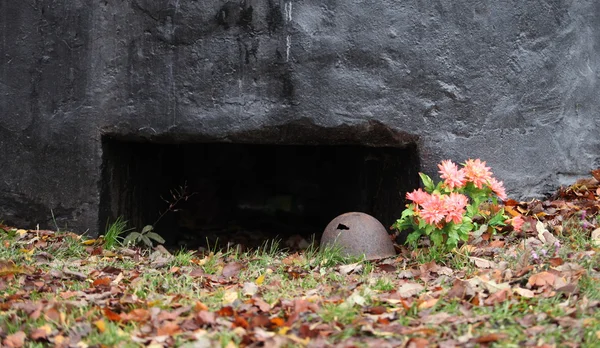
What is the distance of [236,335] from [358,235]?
1.73 metres

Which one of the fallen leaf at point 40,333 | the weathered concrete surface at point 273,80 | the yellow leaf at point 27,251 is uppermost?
the weathered concrete surface at point 273,80

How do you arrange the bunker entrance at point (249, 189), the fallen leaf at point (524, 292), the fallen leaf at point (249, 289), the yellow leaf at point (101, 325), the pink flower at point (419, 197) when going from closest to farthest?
the yellow leaf at point (101, 325), the fallen leaf at point (524, 292), the fallen leaf at point (249, 289), the pink flower at point (419, 197), the bunker entrance at point (249, 189)

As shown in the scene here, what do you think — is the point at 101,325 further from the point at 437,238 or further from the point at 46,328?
the point at 437,238

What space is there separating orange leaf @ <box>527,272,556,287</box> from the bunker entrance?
1.97 metres

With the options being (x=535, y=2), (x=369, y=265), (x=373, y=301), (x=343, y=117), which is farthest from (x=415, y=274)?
(x=535, y=2)

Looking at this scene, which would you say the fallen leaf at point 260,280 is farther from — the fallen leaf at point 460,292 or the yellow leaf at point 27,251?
the yellow leaf at point 27,251

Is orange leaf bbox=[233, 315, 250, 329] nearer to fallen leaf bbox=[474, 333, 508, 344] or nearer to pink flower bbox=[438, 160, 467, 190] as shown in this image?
fallen leaf bbox=[474, 333, 508, 344]

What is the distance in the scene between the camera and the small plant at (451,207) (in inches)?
166

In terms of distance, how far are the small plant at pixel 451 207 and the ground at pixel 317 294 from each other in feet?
0.33

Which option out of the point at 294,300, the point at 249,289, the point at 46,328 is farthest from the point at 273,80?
the point at 46,328

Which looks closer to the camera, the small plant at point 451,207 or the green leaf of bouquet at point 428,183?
the small plant at point 451,207

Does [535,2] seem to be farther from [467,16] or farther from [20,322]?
[20,322]

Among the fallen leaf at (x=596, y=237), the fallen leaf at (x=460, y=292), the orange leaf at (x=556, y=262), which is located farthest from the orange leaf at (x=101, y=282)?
the fallen leaf at (x=596, y=237)

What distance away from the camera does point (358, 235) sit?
4508 millimetres
